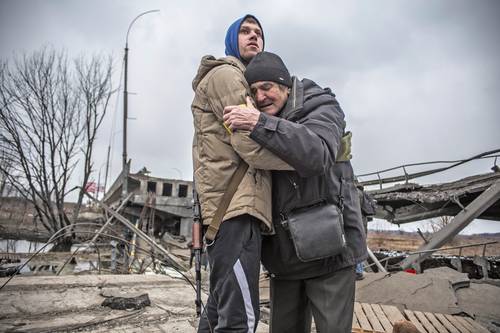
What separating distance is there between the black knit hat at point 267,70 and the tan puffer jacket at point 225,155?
65 mm

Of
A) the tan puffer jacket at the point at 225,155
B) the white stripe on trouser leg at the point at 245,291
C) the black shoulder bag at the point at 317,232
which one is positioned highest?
the tan puffer jacket at the point at 225,155

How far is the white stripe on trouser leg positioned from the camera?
1486mm

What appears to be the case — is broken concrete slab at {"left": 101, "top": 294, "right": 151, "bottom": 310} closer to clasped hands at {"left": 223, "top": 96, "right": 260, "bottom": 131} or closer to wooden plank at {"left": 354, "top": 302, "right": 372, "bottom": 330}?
wooden plank at {"left": 354, "top": 302, "right": 372, "bottom": 330}

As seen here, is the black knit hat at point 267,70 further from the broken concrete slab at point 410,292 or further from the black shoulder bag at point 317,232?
the broken concrete slab at point 410,292

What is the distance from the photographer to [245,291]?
1.50 metres

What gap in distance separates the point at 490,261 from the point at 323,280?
13.1 metres

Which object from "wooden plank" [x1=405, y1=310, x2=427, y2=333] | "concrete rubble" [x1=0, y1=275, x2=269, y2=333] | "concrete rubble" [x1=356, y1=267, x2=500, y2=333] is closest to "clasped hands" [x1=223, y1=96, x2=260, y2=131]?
"concrete rubble" [x1=0, y1=275, x2=269, y2=333]

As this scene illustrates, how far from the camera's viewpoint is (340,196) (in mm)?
1733

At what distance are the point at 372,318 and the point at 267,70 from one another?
366cm

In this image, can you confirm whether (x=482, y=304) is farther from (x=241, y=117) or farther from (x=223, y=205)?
(x=241, y=117)

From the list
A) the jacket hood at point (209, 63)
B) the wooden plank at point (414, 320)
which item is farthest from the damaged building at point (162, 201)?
the jacket hood at point (209, 63)

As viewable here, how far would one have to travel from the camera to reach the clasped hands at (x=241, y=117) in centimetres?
147

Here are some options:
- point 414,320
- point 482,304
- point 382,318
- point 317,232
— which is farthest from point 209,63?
point 482,304

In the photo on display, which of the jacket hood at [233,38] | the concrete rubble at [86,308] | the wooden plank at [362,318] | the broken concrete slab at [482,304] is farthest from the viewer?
the broken concrete slab at [482,304]
